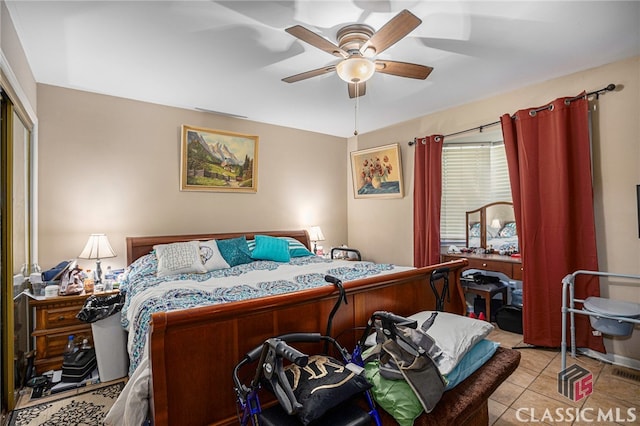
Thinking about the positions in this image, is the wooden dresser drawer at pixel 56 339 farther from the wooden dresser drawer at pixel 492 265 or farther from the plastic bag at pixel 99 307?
the wooden dresser drawer at pixel 492 265

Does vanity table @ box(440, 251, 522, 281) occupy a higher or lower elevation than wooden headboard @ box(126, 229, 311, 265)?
lower

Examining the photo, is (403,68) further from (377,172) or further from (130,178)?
(130,178)

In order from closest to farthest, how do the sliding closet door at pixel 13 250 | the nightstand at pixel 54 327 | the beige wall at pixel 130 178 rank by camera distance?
the sliding closet door at pixel 13 250
the nightstand at pixel 54 327
the beige wall at pixel 130 178

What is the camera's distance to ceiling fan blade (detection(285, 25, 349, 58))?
1.77 m

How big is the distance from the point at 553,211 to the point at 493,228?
1.21m

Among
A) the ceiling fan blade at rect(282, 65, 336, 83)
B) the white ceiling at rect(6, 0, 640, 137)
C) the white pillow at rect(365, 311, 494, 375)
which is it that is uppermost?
the white ceiling at rect(6, 0, 640, 137)

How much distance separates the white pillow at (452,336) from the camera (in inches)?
62.6

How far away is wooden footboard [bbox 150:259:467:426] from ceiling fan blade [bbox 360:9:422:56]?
4.89 feet

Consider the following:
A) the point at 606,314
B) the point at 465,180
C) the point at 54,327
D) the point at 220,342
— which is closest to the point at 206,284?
the point at 220,342

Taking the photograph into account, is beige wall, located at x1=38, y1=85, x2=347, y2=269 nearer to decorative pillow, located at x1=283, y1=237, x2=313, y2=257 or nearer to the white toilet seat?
decorative pillow, located at x1=283, y1=237, x2=313, y2=257

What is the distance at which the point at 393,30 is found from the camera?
1812 millimetres

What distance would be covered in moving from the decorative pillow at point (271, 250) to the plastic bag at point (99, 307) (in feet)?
4.51

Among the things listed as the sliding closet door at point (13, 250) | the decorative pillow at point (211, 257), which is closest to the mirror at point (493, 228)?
the decorative pillow at point (211, 257)

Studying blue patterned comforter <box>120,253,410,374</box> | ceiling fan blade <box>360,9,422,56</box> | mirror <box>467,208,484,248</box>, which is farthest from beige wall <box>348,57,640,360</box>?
ceiling fan blade <box>360,9,422,56</box>
